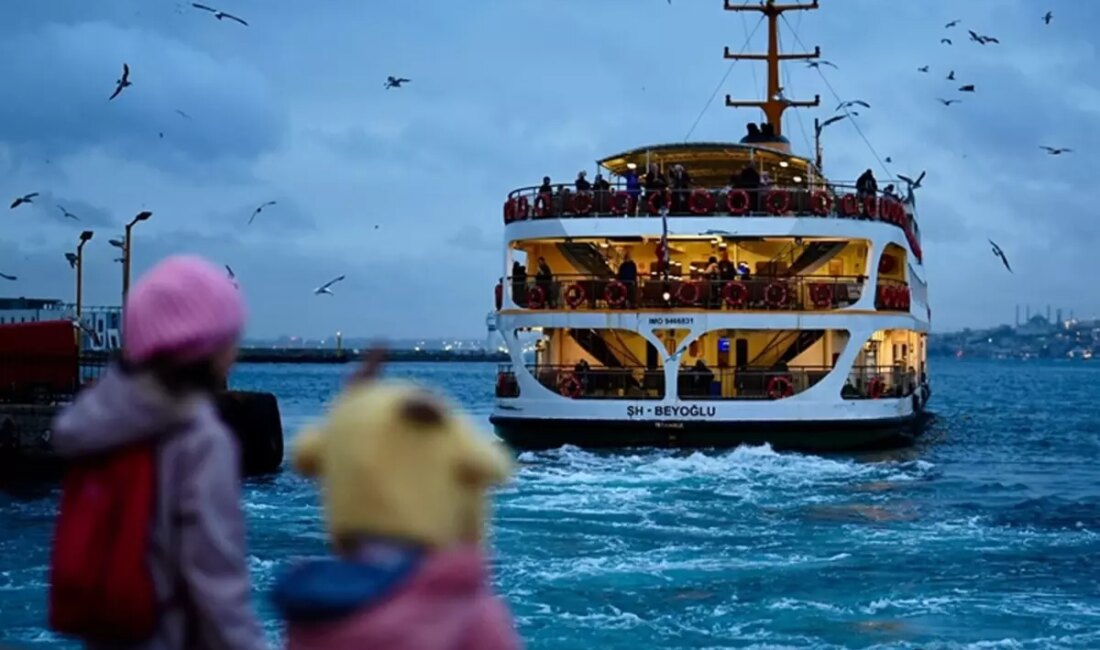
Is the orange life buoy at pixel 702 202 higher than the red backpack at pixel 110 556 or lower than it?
higher

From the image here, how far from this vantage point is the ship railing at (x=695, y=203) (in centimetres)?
3019

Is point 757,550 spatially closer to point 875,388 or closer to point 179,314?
point 875,388

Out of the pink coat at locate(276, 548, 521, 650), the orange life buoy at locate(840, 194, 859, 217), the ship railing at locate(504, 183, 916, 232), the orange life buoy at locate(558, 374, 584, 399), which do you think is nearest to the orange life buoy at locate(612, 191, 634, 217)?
the ship railing at locate(504, 183, 916, 232)

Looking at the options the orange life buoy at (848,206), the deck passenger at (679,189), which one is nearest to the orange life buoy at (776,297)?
the deck passenger at (679,189)

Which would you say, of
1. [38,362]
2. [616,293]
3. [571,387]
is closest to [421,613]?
[571,387]

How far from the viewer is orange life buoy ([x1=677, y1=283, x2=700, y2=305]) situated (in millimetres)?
29547

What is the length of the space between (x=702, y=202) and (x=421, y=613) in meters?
27.6

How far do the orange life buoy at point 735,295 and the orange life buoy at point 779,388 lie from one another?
1615 mm

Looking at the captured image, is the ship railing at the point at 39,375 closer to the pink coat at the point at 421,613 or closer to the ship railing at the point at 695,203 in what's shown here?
the ship railing at the point at 695,203

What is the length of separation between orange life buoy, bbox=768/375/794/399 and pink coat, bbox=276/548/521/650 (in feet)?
86.0

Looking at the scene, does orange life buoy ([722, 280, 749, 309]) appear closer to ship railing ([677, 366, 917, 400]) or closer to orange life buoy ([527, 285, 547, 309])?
ship railing ([677, 366, 917, 400])

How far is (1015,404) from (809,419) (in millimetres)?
51576

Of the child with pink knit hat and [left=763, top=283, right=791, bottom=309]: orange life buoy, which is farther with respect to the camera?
[left=763, top=283, right=791, bottom=309]: orange life buoy

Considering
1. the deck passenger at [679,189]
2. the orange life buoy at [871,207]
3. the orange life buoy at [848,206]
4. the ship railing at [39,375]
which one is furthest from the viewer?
the orange life buoy at [871,207]
